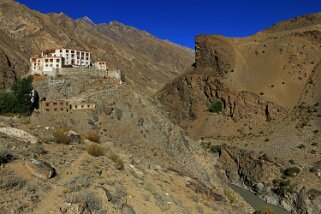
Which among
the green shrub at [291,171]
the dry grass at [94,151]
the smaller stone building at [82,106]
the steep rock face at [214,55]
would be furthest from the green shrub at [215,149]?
the dry grass at [94,151]

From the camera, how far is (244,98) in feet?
217

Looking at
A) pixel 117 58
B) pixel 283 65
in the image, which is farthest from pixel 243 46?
pixel 117 58

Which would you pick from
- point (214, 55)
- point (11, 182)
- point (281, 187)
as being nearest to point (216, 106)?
point (214, 55)

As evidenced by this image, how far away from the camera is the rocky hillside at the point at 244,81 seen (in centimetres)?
6488

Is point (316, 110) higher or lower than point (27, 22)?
lower

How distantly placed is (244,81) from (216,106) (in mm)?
7576

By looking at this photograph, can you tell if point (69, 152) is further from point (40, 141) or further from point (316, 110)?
point (316, 110)

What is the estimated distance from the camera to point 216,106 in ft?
221

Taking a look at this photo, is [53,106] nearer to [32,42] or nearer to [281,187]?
[281,187]

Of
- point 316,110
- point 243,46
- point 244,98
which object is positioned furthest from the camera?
point 243,46

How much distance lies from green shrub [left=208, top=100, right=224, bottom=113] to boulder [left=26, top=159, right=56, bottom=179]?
51.2m

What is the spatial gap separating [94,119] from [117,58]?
384 feet

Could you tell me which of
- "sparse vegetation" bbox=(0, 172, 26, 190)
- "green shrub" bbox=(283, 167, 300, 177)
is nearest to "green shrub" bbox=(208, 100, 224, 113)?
"green shrub" bbox=(283, 167, 300, 177)

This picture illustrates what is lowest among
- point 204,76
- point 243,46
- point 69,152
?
point 69,152
